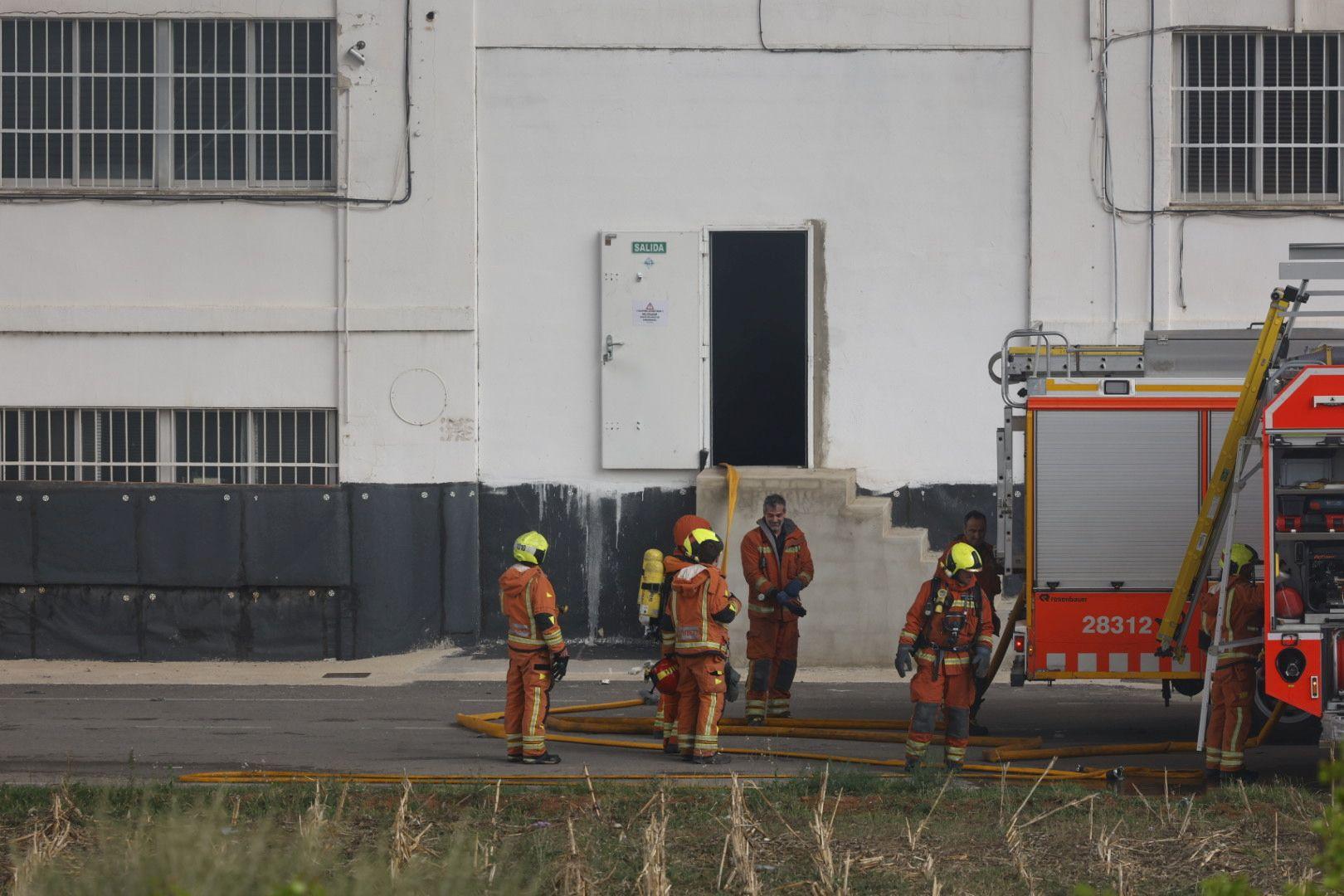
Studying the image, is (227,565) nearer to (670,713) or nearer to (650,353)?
(650,353)

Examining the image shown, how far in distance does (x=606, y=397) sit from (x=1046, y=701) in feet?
17.9

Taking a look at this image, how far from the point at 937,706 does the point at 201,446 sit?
30.8 feet

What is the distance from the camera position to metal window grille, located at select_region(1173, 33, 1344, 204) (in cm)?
1664

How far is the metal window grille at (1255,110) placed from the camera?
16641 mm

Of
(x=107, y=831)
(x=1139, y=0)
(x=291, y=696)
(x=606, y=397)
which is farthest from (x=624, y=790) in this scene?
(x=1139, y=0)

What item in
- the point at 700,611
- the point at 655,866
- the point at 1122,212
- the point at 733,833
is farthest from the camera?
the point at 1122,212

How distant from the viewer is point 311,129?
16938mm

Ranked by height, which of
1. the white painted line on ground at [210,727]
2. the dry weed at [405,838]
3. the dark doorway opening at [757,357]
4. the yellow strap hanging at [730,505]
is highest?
the dark doorway opening at [757,357]

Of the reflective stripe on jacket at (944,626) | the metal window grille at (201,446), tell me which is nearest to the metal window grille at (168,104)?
the metal window grille at (201,446)

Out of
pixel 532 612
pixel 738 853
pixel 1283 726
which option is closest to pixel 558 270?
pixel 532 612

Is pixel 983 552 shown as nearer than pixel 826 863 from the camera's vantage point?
No

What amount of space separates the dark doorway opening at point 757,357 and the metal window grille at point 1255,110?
4416 mm

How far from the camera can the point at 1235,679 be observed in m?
10.1

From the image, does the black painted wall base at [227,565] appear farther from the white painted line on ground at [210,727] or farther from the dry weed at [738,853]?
the dry weed at [738,853]
